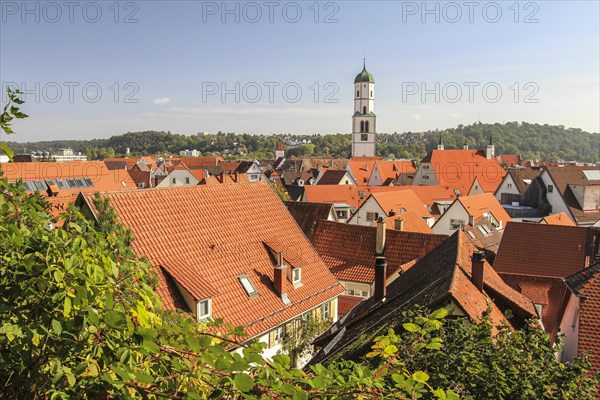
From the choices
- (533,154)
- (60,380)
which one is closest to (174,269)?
(60,380)

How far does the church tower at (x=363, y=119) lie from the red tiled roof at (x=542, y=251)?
7723cm

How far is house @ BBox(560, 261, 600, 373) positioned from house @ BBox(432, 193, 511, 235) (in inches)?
828

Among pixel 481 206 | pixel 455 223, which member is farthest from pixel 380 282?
pixel 481 206

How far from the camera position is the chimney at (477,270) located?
11.0 meters

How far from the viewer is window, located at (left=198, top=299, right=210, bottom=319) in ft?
41.5

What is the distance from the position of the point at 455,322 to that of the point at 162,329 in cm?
402

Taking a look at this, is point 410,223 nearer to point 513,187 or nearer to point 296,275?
point 296,275

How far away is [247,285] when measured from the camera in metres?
14.6

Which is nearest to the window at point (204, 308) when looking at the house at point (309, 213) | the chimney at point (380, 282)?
the chimney at point (380, 282)

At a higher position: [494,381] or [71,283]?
[71,283]

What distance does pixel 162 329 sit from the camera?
3271 millimetres

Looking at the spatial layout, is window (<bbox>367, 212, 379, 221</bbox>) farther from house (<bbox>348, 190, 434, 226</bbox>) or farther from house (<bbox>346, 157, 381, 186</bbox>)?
house (<bbox>346, 157, 381, 186</bbox>)

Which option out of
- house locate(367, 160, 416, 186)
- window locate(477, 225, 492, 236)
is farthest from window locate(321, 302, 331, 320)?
house locate(367, 160, 416, 186)

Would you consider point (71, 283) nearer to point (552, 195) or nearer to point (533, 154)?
point (552, 195)
